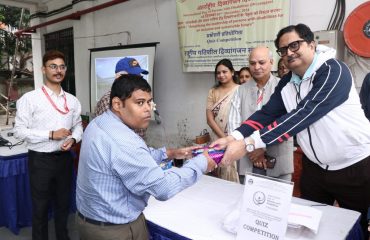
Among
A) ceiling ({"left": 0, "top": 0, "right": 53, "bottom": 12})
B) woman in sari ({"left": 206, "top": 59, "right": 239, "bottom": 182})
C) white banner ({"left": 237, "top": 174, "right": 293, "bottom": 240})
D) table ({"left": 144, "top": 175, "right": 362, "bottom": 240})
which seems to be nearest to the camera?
white banner ({"left": 237, "top": 174, "right": 293, "bottom": 240})

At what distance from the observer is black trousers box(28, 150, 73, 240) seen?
2271 mm

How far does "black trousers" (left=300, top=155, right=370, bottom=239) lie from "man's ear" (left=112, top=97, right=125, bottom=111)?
1065 millimetres

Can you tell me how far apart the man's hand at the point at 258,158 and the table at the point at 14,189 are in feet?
6.68

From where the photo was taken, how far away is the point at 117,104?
1.20 m

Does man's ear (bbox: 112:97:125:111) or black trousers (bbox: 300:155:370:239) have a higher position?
Result: man's ear (bbox: 112:97:125:111)

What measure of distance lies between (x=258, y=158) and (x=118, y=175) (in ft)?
3.72

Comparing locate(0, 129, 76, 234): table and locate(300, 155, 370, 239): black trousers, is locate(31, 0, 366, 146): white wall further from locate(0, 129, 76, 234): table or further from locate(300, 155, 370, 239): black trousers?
locate(300, 155, 370, 239): black trousers

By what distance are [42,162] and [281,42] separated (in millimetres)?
1840

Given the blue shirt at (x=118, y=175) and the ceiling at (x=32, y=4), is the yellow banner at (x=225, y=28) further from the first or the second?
the ceiling at (x=32, y=4)

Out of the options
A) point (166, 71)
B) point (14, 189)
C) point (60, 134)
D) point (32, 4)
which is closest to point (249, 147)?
point (60, 134)

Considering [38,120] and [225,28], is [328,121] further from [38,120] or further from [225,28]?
[225,28]

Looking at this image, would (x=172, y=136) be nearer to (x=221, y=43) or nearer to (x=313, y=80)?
(x=221, y=43)

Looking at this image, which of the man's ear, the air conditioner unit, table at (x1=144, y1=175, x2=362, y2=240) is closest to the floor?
table at (x1=144, y1=175, x2=362, y2=240)

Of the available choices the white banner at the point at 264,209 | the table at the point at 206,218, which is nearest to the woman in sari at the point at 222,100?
the table at the point at 206,218
